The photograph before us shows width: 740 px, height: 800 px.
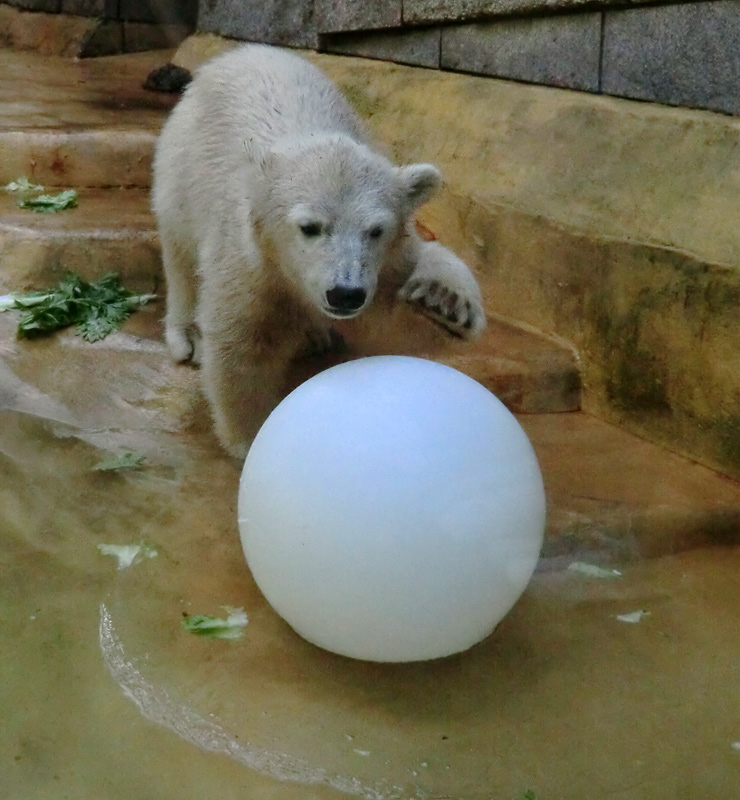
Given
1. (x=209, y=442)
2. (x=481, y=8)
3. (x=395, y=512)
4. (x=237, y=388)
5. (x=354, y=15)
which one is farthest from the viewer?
(x=354, y=15)

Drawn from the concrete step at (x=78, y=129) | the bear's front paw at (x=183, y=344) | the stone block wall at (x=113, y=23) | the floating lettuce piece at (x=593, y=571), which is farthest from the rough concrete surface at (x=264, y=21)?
the floating lettuce piece at (x=593, y=571)

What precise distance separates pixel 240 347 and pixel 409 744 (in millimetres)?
1454

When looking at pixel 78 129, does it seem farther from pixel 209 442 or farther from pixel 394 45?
pixel 209 442

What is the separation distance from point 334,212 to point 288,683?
1.27m

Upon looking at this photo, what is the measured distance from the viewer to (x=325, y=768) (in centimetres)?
208

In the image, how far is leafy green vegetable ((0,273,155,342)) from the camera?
3719 mm

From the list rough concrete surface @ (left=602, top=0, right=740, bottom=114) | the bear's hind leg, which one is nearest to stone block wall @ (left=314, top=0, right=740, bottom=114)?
rough concrete surface @ (left=602, top=0, right=740, bottom=114)

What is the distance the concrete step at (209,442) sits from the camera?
2.88 m

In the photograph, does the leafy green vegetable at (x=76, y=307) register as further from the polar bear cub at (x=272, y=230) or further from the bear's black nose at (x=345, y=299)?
the bear's black nose at (x=345, y=299)

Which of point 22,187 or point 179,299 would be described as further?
point 22,187

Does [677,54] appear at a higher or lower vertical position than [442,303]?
higher

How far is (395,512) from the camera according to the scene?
200 centimetres

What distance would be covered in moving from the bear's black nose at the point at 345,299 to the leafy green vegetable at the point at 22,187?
2943mm

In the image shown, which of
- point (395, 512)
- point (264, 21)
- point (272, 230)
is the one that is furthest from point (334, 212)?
point (264, 21)
